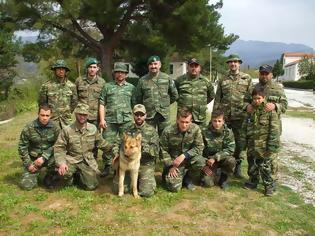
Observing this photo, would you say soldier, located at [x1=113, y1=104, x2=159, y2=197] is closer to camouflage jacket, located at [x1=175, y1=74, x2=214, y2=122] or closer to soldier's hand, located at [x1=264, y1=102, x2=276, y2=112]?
camouflage jacket, located at [x1=175, y1=74, x2=214, y2=122]

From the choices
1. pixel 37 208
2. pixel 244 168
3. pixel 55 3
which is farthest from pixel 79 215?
pixel 55 3

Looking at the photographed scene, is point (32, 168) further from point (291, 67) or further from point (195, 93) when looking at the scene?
point (291, 67)

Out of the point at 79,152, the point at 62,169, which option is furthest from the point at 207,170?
the point at 62,169

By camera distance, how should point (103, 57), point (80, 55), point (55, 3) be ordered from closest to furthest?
point (55, 3)
point (103, 57)
point (80, 55)

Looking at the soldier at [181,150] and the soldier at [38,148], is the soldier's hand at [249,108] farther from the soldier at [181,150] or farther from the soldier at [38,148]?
the soldier at [38,148]

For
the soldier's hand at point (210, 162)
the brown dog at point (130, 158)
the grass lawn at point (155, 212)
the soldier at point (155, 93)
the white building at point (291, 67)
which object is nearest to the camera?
the grass lawn at point (155, 212)

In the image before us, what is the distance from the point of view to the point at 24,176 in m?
6.48

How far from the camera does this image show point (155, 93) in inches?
266

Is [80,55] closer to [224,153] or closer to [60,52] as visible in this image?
[60,52]

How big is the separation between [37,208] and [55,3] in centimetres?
2005

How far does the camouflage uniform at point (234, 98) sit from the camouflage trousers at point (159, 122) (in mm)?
904

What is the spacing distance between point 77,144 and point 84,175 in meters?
0.48

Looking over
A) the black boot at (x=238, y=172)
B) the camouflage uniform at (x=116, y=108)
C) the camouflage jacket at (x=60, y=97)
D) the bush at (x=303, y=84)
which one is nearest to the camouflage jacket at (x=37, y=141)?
the camouflage jacket at (x=60, y=97)

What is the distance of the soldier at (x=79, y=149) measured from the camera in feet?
20.4
